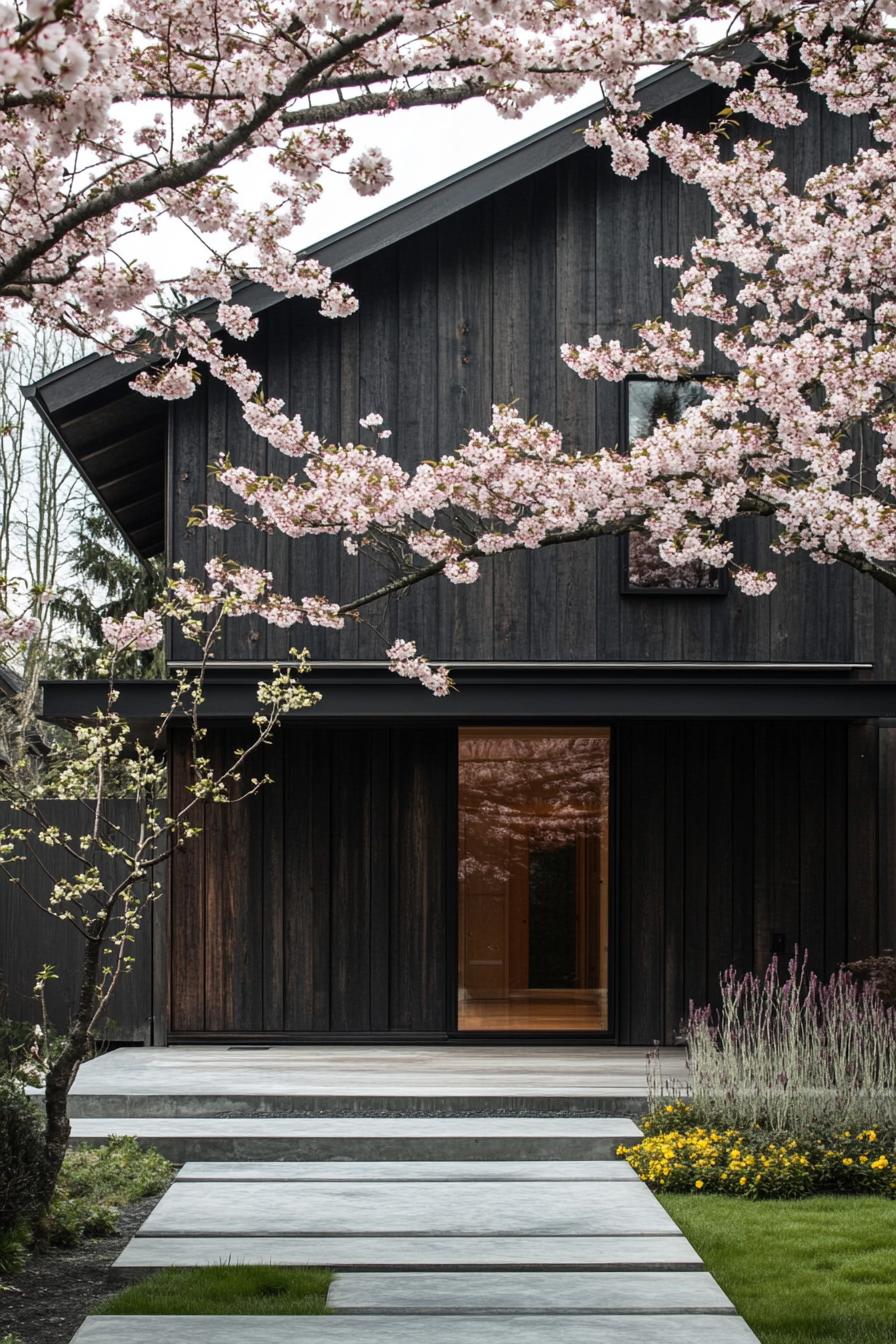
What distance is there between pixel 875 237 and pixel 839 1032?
4260mm

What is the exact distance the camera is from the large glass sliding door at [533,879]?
11.7 metres

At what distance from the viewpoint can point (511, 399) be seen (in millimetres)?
11695

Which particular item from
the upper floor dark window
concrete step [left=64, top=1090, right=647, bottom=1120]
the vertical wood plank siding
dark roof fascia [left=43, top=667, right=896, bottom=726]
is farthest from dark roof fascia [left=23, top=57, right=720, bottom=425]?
concrete step [left=64, top=1090, right=647, bottom=1120]

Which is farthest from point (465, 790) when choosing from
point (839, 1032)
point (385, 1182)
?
point (385, 1182)

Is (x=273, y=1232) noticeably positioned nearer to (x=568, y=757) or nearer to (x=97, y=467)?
(x=568, y=757)

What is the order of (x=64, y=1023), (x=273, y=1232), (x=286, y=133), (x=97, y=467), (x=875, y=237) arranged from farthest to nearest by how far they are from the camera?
(x=97, y=467) < (x=64, y=1023) < (x=875, y=237) < (x=273, y=1232) < (x=286, y=133)

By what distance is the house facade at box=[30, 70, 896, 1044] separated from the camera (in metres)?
11.5

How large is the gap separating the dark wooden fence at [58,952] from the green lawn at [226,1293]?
5712 mm

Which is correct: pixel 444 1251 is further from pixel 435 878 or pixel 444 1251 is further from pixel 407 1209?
pixel 435 878

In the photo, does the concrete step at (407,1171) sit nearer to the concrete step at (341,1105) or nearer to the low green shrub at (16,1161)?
the concrete step at (341,1105)

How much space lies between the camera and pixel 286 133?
18.8ft

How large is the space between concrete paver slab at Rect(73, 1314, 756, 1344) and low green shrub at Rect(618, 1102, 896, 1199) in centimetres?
242

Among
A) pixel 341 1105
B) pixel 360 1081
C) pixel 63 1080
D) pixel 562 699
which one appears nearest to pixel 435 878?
pixel 562 699

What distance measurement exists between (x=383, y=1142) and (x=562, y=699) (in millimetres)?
3691
